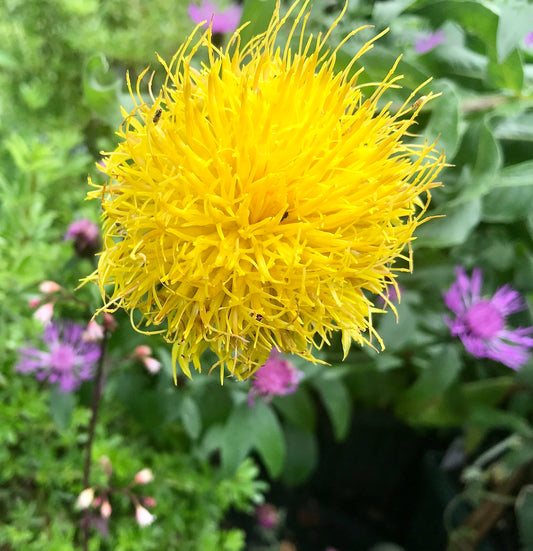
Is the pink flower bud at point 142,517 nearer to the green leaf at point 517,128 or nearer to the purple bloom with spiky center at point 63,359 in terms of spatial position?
the purple bloom with spiky center at point 63,359

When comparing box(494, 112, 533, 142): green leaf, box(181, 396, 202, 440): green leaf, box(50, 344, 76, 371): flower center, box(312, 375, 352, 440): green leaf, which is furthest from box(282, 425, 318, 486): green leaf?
box(494, 112, 533, 142): green leaf

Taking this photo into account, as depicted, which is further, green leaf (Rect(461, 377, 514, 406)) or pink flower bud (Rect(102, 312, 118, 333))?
green leaf (Rect(461, 377, 514, 406))

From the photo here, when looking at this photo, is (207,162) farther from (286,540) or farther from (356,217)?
(286,540)

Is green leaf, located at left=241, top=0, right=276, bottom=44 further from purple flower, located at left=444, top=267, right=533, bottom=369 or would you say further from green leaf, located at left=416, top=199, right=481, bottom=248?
purple flower, located at left=444, top=267, right=533, bottom=369

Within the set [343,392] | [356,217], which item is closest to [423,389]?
[343,392]

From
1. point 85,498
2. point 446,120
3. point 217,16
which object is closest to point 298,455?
point 85,498
